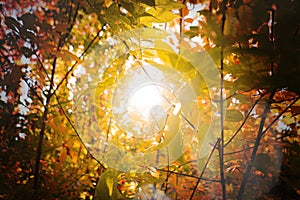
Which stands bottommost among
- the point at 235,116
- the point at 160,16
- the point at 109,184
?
the point at 109,184

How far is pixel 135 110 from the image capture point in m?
1.43

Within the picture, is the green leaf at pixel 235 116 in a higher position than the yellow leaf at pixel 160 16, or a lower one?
lower

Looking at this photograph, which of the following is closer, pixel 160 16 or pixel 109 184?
pixel 160 16

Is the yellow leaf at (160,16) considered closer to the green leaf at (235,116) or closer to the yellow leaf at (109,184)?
the green leaf at (235,116)

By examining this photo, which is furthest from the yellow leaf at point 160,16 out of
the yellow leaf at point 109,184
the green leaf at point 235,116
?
the yellow leaf at point 109,184

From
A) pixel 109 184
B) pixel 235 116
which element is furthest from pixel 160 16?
pixel 109 184

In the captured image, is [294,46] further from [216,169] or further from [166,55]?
[216,169]

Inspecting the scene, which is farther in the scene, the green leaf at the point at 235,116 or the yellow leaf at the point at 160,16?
the green leaf at the point at 235,116

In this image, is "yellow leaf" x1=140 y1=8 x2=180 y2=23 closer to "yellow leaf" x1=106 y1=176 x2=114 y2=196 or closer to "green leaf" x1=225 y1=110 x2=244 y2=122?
"green leaf" x1=225 y1=110 x2=244 y2=122

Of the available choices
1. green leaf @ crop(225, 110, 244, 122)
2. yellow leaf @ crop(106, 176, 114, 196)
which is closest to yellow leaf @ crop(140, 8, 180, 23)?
green leaf @ crop(225, 110, 244, 122)

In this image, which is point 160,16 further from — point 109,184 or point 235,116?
point 109,184

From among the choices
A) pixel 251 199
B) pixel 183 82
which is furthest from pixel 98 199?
pixel 251 199

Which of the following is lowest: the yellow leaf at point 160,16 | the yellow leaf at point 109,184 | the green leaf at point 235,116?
the yellow leaf at point 109,184

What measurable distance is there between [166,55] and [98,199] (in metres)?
0.51
